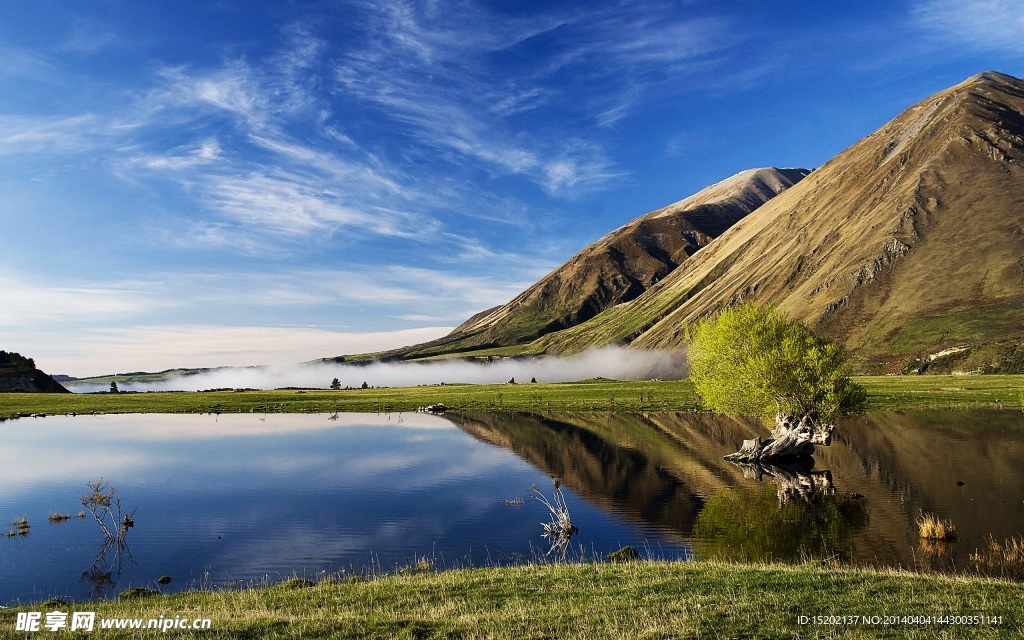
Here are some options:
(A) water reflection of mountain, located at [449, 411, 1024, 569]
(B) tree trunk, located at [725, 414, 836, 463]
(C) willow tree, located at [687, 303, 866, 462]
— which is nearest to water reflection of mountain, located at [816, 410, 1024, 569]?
(A) water reflection of mountain, located at [449, 411, 1024, 569]

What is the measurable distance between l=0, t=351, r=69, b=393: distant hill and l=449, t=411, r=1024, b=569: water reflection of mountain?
175 m

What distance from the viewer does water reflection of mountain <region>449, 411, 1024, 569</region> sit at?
3816cm

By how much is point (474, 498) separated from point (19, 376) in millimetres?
210832

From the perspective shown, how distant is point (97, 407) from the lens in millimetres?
145875

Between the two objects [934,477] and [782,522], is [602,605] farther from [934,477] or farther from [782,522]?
[934,477]

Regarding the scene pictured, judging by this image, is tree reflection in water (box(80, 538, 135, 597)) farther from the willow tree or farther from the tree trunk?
the willow tree

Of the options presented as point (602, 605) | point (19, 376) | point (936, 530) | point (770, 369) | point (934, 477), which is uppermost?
point (19, 376)

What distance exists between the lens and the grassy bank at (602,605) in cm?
1734

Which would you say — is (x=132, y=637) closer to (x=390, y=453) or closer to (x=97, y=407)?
(x=390, y=453)

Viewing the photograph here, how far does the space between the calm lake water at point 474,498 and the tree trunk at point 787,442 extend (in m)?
2.50

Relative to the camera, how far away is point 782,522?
4203cm

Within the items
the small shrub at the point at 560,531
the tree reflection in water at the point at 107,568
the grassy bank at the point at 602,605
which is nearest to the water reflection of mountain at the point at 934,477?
the grassy bank at the point at 602,605

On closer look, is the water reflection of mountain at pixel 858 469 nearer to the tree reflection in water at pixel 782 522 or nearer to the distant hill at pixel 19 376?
the tree reflection in water at pixel 782 522

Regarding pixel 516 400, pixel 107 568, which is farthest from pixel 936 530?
pixel 516 400
